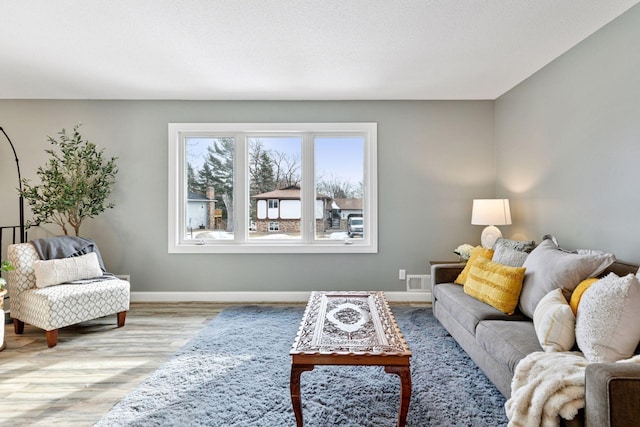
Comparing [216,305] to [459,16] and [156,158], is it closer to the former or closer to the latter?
[156,158]

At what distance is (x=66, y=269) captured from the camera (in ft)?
10.6

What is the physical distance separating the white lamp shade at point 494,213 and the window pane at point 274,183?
2082 mm

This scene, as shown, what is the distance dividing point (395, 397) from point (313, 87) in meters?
3.05

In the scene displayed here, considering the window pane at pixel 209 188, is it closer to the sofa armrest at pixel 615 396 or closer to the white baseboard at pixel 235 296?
the white baseboard at pixel 235 296

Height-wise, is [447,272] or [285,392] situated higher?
[447,272]

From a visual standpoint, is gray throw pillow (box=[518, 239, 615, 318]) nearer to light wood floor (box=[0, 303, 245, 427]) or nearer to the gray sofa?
the gray sofa

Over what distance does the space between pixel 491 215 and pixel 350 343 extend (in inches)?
96.6

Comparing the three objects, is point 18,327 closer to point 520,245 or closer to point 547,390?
point 547,390

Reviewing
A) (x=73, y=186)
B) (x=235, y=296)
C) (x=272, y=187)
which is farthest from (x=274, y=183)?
(x=73, y=186)

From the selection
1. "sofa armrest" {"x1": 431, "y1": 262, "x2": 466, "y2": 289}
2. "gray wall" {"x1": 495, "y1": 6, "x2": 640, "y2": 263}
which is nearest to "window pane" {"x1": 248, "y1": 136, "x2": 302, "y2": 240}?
"sofa armrest" {"x1": 431, "y1": 262, "x2": 466, "y2": 289}

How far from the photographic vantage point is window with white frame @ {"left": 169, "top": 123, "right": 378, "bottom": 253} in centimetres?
432

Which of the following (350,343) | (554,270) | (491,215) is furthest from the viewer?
(491,215)

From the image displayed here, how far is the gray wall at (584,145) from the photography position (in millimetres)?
2354

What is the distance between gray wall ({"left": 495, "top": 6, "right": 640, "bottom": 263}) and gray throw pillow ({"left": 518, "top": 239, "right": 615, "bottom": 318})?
47 cm
